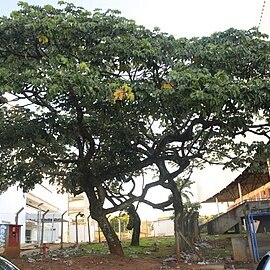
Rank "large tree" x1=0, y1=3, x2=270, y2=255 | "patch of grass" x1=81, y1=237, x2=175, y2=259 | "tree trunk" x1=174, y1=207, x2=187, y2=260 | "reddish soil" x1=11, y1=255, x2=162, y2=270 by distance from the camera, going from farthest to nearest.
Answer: "patch of grass" x1=81, y1=237, x2=175, y2=259 < "tree trunk" x1=174, y1=207, x2=187, y2=260 < "reddish soil" x1=11, y1=255, x2=162, y2=270 < "large tree" x1=0, y1=3, x2=270, y2=255

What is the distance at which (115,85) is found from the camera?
28.4 ft

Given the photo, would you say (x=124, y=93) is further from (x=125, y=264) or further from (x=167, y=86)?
(x=125, y=264)

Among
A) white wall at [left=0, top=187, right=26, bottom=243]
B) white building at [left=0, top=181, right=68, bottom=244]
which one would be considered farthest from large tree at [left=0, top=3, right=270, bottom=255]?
white wall at [left=0, top=187, right=26, bottom=243]

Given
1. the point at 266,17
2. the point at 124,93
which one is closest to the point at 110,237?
the point at 124,93

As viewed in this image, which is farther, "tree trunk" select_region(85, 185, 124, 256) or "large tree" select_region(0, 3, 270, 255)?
"tree trunk" select_region(85, 185, 124, 256)

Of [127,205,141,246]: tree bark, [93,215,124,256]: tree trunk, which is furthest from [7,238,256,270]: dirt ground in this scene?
[127,205,141,246]: tree bark

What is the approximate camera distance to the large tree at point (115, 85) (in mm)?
8516

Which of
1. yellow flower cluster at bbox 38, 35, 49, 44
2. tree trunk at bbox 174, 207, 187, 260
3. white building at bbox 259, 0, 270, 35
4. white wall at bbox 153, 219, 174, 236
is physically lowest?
tree trunk at bbox 174, 207, 187, 260

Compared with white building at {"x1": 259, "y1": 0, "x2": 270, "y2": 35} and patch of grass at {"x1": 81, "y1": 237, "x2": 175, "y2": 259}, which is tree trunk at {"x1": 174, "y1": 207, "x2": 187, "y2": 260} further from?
white building at {"x1": 259, "y1": 0, "x2": 270, "y2": 35}

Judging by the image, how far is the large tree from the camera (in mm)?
8516

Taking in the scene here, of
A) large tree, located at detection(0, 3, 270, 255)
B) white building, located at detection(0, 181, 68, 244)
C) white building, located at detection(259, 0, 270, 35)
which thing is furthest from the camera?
white building, located at detection(0, 181, 68, 244)

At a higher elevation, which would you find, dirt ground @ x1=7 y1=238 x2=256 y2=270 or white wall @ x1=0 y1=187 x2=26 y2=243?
white wall @ x1=0 y1=187 x2=26 y2=243

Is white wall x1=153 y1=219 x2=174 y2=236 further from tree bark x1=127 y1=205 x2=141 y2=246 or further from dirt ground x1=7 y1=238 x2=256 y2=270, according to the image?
dirt ground x1=7 y1=238 x2=256 y2=270

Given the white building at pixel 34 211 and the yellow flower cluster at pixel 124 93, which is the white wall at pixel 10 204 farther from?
the yellow flower cluster at pixel 124 93
